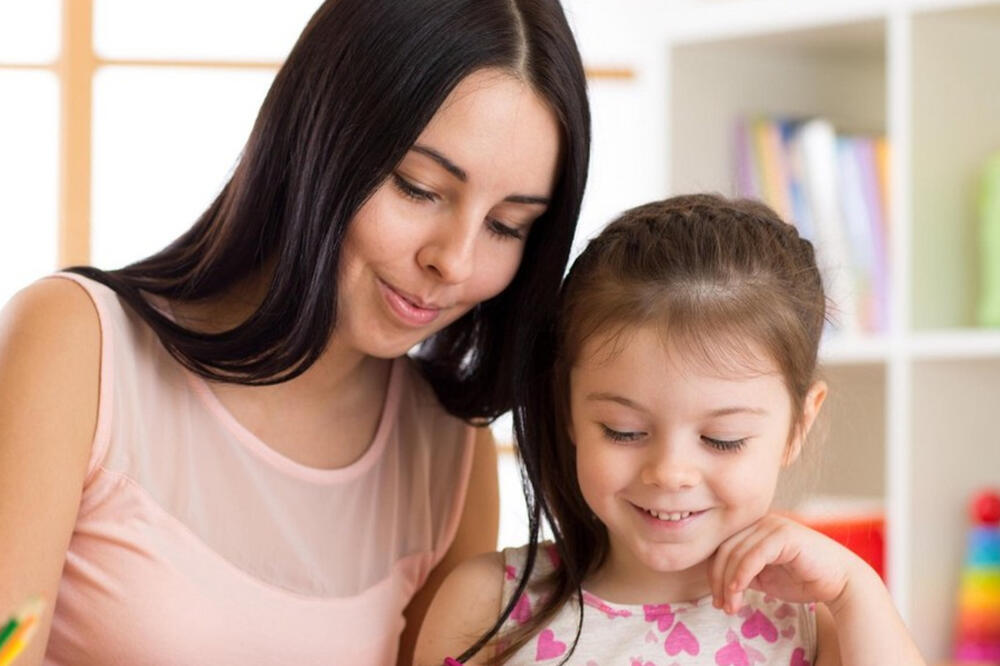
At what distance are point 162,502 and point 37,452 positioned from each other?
160 millimetres

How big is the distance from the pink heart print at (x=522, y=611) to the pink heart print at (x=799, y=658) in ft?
0.82

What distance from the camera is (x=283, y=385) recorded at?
1639 millimetres

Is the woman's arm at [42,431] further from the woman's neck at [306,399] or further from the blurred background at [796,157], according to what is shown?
the blurred background at [796,157]

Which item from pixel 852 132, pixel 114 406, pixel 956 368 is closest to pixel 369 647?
pixel 114 406

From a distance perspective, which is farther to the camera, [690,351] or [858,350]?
[858,350]

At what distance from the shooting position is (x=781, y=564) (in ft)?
4.48

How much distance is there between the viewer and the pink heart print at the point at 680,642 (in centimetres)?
141

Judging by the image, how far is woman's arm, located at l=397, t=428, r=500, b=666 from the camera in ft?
5.72

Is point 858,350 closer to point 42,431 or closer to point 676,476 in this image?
point 676,476

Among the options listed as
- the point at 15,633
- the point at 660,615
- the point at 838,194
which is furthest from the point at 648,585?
the point at 838,194

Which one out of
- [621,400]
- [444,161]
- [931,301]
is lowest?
[621,400]

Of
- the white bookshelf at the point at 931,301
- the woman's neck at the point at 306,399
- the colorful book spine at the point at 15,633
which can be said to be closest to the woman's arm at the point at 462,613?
the woman's neck at the point at 306,399

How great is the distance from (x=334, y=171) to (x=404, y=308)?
15 cm

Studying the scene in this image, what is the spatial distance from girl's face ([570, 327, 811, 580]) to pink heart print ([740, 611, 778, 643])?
0.09m
